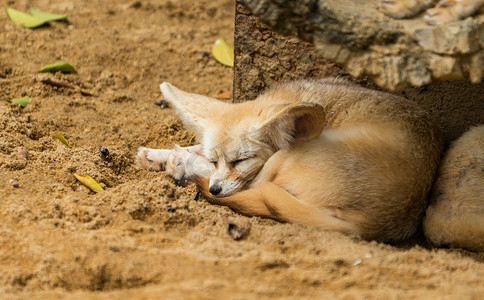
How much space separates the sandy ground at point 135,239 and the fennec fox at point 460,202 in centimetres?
11

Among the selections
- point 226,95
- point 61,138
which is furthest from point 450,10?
point 226,95

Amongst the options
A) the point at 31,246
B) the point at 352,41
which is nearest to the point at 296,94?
the point at 352,41

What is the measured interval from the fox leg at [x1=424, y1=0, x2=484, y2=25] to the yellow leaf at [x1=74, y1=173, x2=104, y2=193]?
1994mm

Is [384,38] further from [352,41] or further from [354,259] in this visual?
[354,259]

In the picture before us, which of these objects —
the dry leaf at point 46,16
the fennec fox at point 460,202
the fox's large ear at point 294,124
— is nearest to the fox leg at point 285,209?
the fox's large ear at point 294,124

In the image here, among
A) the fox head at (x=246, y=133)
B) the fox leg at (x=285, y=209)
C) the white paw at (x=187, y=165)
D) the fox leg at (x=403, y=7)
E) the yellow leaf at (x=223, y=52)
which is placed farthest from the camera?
the yellow leaf at (x=223, y=52)

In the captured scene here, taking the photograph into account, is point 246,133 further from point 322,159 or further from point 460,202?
point 460,202

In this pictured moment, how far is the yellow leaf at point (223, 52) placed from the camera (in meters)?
5.53

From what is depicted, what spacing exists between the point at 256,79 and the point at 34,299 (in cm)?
249

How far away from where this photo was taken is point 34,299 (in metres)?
2.12

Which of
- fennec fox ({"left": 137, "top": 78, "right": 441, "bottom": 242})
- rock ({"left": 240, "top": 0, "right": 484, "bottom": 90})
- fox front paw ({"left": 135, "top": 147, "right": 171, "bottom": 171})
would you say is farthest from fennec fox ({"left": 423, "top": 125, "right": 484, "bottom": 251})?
fox front paw ({"left": 135, "top": 147, "right": 171, "bottom": 171})

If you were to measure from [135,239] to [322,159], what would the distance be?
1.09 meters

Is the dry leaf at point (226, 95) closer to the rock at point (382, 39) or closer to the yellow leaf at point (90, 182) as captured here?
the yellow leaf at point (90, 182)

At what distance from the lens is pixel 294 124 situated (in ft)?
10.1
